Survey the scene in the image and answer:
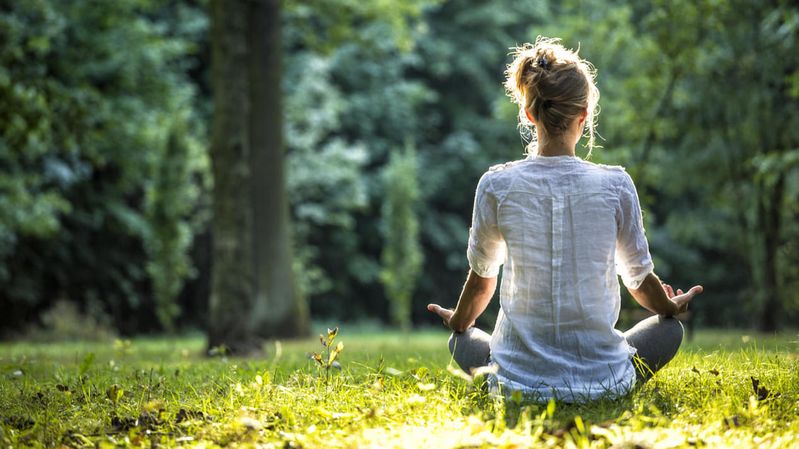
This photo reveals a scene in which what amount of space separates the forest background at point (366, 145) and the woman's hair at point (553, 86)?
6.51 metres

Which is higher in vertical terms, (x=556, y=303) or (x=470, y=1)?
(x=470, y=1)

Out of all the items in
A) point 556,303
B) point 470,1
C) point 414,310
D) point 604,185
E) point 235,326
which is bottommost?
point 414,310

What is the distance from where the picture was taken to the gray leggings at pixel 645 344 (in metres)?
3.68

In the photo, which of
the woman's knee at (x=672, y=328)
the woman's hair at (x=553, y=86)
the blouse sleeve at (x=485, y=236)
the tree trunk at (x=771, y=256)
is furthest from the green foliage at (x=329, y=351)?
the tree trunk at (x=771, y=256)

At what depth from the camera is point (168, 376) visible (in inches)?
187

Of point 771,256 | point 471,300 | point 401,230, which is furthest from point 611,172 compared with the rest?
point 401,230

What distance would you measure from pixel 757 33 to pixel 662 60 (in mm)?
2351

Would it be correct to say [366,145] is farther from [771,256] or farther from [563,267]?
A: [563,267]

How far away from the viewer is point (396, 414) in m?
3.19

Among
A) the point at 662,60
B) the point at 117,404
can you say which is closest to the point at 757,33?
the point at 662,60

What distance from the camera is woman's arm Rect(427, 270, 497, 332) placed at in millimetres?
3557

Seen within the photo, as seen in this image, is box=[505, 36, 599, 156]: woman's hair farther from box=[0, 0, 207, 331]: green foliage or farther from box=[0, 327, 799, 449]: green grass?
box=[0, 0, 207, 331]: green foliage

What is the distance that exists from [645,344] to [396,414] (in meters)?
1.20

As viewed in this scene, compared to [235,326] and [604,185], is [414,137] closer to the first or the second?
[235,326]
